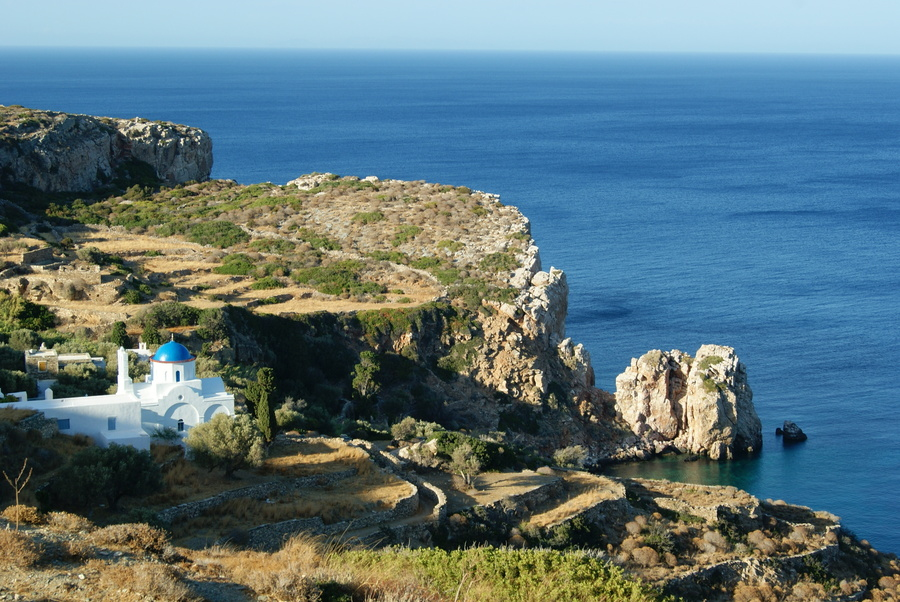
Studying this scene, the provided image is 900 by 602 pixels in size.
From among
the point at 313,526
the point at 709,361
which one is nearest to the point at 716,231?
the point at 709,361

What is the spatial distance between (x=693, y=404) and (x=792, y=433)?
418 cm

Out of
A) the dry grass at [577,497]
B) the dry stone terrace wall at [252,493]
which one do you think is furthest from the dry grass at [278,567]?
the dry grass at [577,497]

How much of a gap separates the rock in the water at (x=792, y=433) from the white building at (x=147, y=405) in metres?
26.6

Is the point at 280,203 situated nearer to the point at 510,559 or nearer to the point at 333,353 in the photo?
the point at 333,353

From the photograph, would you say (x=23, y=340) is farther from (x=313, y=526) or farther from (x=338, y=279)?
(x=338, y=279)

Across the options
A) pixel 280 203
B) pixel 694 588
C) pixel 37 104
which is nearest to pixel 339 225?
pixel 280 203

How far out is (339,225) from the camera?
5991cm

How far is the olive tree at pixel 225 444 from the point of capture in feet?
83.9

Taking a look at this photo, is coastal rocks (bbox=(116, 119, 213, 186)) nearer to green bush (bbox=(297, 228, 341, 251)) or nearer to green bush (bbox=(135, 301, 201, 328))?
green bush (bbox=(297, 228, 341, 251))

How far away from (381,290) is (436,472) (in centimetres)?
1984

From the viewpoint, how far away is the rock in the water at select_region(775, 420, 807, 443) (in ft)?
149

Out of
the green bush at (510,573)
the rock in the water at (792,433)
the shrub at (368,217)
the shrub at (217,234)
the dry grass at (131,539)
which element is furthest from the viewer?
the shrub at (368,217)

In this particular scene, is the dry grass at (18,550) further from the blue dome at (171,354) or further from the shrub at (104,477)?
the blue dome at (171,354)

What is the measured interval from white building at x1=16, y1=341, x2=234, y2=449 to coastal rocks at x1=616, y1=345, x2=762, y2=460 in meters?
22.7
